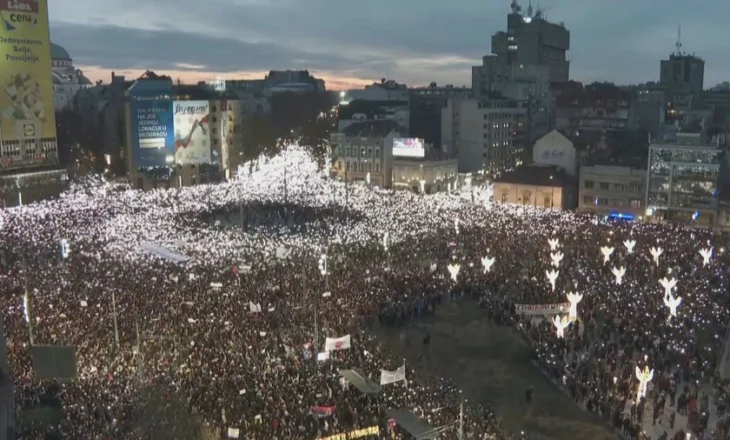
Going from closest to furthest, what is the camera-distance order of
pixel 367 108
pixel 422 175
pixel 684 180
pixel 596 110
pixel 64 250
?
pixel 64 250 < pixel 684 180 < pixel 422 175 < pixel 596 110 < pixel 367 108

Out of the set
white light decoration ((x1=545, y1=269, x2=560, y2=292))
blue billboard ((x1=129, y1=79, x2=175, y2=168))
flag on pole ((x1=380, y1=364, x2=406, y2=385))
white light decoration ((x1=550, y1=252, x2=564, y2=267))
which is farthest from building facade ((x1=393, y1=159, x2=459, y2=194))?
flag on pole ((x1=380, y1=364, x2=406, y2=385))

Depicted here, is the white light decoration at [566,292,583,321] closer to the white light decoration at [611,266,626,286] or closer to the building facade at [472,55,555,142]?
the white light decoration at [611,266,626,286]

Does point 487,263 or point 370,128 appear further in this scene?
point 370,128

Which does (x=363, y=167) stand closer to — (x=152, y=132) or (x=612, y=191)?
(x=152, y=132)

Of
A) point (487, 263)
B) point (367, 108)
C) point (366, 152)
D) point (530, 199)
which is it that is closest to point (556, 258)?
point (487, 263)

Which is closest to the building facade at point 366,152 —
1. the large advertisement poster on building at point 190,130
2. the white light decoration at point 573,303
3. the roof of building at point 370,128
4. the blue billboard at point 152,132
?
the roof of building at point 370,128

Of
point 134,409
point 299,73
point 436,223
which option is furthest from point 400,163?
point 299,73
